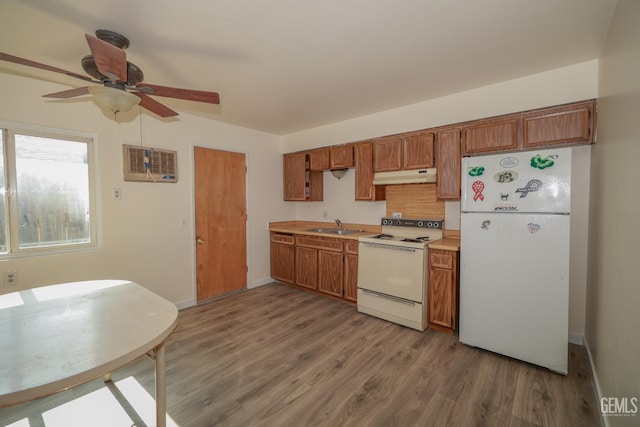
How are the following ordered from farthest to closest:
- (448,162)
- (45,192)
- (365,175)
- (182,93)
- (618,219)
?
(365,175) < (448,162) < (45,192) < (182,93) < (618,219)

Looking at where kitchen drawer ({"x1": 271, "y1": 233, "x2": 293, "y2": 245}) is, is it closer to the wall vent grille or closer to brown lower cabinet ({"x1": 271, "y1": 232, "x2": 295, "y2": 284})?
brown lower cabinet ({"x1": 271, "y1": 232, "x2": 295, "y2": 284})

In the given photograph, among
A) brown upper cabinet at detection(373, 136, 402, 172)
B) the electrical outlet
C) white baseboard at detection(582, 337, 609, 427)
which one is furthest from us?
brown upper cabinet at detection(373, 136, 402, 172)

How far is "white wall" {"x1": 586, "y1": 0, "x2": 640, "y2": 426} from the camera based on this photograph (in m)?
1.29

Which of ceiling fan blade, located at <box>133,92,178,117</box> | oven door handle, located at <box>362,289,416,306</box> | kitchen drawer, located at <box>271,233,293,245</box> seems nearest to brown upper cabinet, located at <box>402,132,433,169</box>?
oven door handle, located at <box>362,289,416,306</box>

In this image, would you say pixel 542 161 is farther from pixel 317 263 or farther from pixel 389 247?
pixel 317 263

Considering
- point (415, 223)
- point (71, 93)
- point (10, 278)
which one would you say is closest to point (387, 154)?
point (415, 223)

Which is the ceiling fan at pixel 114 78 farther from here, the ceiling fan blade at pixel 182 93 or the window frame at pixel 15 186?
→ the window frame at pixel 15 186

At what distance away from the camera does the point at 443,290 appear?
110 inches

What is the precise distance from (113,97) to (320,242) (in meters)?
2.77

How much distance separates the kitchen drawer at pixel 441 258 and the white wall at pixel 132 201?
2.71 metres

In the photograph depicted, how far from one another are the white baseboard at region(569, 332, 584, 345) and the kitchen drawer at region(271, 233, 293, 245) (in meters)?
3.36

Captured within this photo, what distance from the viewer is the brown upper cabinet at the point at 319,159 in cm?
413

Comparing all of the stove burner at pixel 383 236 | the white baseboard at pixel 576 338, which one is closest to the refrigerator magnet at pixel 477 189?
the stove burner at pixel 383 236

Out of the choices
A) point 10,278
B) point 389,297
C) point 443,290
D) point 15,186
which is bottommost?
point 389,297
